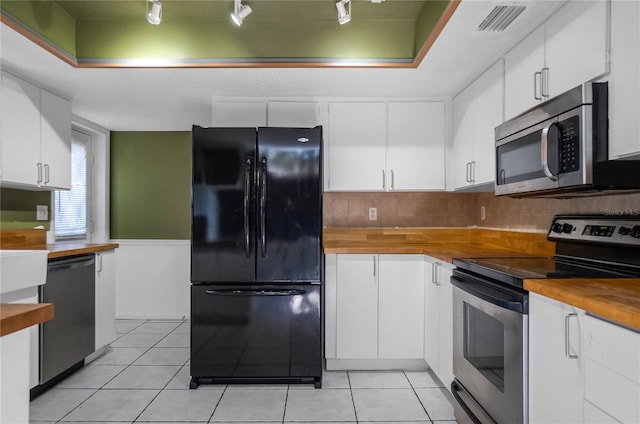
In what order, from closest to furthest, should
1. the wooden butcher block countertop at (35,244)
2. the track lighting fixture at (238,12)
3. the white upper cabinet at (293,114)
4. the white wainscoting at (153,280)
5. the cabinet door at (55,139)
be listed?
1. the track lighting fixture at (238,12)
2. the wooden butcher block countertop at (35,244)
3. the cabinet door at (55,139)
4. the white upper cabinet at (293,114)
5. the white wainscoting at (153,280)

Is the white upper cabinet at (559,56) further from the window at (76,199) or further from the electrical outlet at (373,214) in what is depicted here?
the window at (76,199)

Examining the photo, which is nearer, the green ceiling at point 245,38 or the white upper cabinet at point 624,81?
the white upper cabinet at point 624,81

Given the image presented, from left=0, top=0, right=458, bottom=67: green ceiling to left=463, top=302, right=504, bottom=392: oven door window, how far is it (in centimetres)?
167

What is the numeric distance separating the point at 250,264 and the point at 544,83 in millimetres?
2017

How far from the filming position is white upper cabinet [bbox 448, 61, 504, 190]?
2.63 m

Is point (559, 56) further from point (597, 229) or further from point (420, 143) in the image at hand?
point (420, 143)

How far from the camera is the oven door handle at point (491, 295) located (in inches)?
62.7

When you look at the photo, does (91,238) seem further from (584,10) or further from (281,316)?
(584,10)

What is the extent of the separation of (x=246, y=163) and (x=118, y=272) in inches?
111

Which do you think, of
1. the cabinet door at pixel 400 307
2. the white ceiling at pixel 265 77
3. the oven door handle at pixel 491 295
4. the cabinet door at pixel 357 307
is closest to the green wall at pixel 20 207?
the white ceiling at pixel 265 77

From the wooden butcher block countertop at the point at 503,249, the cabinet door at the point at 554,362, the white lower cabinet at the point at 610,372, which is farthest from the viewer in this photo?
the cabinet door at the point at 554,362

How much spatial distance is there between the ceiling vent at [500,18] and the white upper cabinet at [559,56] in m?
0.16

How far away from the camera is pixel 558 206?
246cm

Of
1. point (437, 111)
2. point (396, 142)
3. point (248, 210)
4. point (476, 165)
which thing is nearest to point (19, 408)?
point (248, 210)
